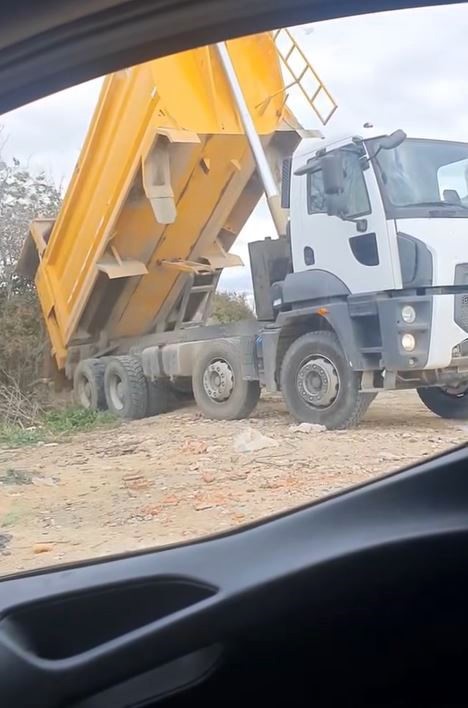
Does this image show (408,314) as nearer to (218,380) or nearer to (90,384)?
(218,380)

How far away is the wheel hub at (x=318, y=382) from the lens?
208 inches

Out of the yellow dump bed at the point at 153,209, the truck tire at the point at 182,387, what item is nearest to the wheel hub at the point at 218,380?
the truck tire at the point at 182,387

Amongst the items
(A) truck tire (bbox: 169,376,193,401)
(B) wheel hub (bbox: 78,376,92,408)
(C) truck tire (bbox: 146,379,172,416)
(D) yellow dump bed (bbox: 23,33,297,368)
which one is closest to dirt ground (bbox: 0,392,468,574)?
(A) truck tire (bbox: 169,376,193,401)

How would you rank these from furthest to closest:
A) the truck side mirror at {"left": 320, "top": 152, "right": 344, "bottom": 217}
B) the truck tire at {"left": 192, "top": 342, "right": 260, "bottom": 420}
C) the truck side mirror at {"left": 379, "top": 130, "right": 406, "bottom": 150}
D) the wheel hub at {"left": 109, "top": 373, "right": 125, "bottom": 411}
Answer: the wheel hub at {"left": 109, "top": 373, "right": 125, "bottom": 411}
the truck tire at {"left": 192, "top": 342, "right": 260, "bottom": 420}
the truck side mirror at {"left": 320, "top": 152, "right": 344, "bottom": 217}
the truck side mirror at {"left": 379, "top": 130, "right": 406, "bottom": 150}

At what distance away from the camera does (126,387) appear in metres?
6.61

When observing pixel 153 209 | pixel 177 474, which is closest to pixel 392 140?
pixel 153 209

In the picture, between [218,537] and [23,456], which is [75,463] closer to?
[23,456]

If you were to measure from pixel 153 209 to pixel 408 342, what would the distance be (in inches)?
73.0

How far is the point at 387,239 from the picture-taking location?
4945 mm

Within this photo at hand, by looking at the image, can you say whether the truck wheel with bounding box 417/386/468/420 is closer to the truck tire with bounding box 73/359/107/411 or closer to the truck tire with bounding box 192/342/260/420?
the truck tire with bounding box 192/342/260/420

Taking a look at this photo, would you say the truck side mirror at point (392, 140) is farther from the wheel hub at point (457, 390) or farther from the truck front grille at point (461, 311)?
the wheel hub at point (457, 390)

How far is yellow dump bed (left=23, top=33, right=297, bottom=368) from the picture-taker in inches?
215

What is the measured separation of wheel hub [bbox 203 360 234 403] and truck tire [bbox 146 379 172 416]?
489 mm

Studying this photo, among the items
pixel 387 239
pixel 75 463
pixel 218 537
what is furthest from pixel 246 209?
pixel 218 537
